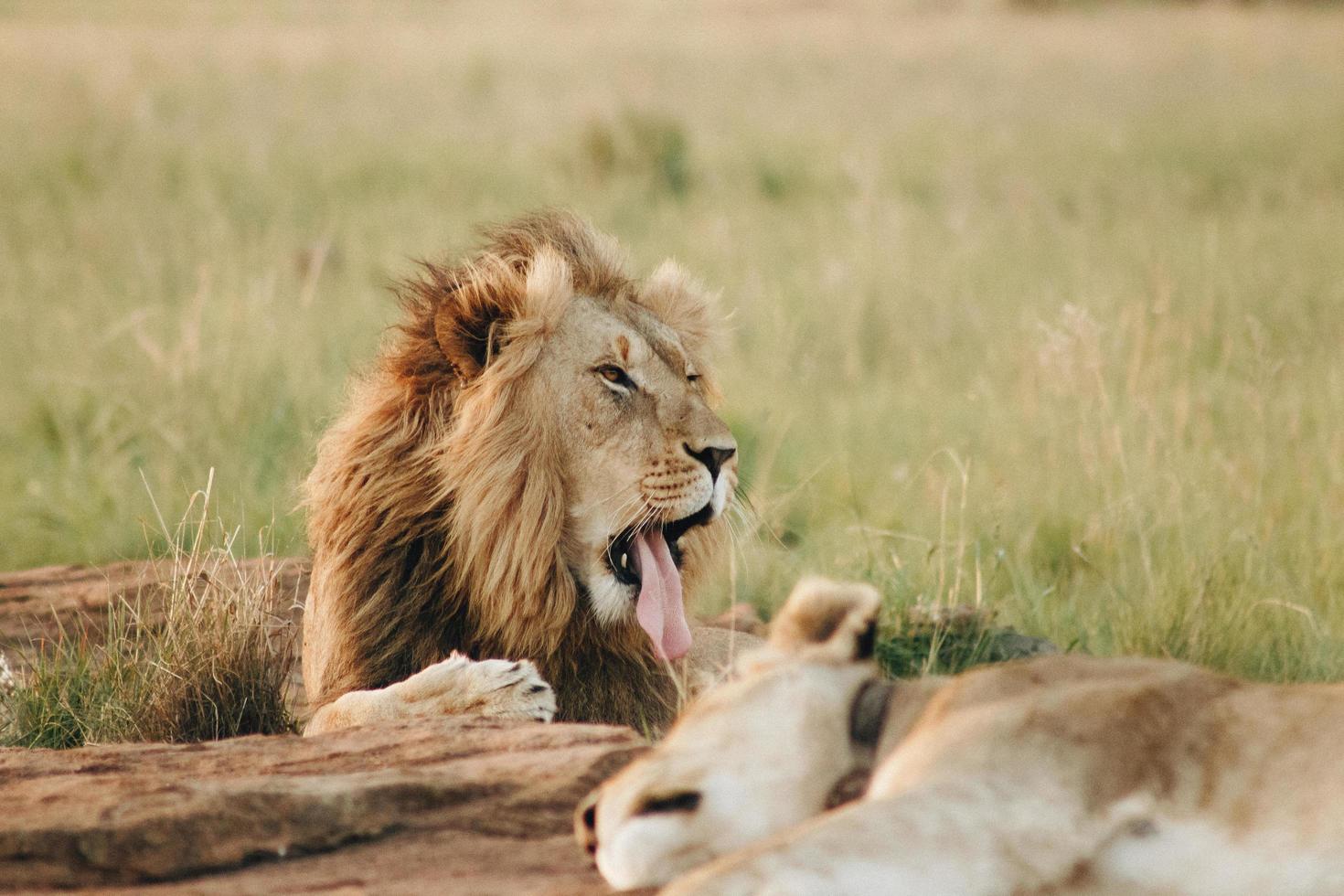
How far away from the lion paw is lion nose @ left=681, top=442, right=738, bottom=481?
24.9 inches

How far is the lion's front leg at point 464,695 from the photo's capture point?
3320 millimetres

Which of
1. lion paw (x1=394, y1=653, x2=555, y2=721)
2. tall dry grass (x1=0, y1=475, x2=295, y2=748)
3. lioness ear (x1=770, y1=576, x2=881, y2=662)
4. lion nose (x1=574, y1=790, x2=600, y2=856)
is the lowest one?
tall dry grass (x1=0, y1=475, x2=295, y2=748)

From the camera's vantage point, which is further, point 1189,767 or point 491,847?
point 491,847

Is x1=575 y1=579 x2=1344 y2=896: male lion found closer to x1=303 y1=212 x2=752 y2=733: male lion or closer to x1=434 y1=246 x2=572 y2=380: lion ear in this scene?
x1=303 y1=212 x2=752 y2=733: male lion

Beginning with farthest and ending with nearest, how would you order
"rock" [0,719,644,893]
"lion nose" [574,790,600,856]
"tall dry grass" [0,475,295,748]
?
1. "tall dry grass" [0,475,295,748]
2. "rock" [0,719,644,893]
3. "lion nose" [574,790,600,856]

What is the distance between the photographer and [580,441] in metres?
3.73

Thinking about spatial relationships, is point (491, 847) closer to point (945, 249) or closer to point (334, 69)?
point (945, 249)

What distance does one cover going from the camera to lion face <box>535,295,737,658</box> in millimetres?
3676

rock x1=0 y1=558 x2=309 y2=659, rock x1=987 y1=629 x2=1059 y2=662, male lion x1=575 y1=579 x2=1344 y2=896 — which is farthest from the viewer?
rock x1=0 y1=558 x2=309 y2=659

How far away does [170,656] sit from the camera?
3.65m

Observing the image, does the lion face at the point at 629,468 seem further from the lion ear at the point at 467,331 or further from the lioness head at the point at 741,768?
the lioness head at the point at 741,768

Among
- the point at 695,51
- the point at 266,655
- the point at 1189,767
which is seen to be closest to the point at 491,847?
the point at 1189,767

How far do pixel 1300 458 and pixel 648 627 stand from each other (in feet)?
9.53

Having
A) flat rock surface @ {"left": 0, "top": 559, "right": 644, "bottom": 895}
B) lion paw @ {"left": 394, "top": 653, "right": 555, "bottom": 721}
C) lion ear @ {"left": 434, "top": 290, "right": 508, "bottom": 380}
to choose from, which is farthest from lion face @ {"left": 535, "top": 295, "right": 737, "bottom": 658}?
flat rock surface @ {"left": 0, "top": 559, "right": 644, "bottom": 895}
